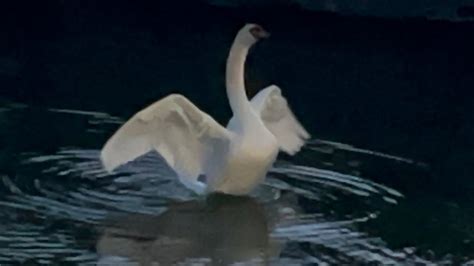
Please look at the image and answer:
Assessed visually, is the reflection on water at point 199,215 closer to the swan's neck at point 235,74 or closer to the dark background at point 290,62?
the swan's neck at point 235,74

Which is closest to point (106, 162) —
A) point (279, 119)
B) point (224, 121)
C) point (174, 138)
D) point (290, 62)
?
point (174, 138)

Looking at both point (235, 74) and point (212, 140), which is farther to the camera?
point (235, 74)

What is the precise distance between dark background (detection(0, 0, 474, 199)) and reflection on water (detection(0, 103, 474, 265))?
0.59 meters

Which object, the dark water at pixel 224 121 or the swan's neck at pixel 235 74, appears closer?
the dark water at pixel 224 121

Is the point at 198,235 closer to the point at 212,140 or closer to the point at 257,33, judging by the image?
the point at 212,140

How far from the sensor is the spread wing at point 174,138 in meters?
5.16

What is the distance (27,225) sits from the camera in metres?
5.07

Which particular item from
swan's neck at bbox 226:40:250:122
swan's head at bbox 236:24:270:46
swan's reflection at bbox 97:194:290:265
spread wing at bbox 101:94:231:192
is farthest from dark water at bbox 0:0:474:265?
swan's head at bbox 236:24:270:46

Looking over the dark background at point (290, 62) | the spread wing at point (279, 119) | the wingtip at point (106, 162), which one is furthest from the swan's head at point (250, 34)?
the dark background at point (290, 62)

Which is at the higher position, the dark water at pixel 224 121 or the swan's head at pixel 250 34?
the swan's head at pixel 250 34

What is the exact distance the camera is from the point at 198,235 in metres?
5.11

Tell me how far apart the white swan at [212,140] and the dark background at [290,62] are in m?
0.94

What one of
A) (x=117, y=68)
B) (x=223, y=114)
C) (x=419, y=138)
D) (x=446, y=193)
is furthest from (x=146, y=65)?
(x=446, y=193)

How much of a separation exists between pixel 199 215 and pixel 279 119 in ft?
2.30
